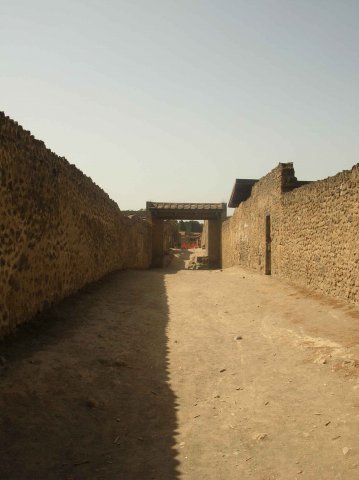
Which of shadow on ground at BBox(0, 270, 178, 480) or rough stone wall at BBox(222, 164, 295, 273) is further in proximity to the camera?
rough stone wall at BBox(222, 164, 295, 273)

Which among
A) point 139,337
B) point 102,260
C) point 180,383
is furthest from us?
point 102,260

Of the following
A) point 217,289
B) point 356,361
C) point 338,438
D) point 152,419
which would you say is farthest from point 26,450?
point 217,289

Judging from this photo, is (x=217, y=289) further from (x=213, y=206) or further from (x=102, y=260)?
(x=213, y=206)

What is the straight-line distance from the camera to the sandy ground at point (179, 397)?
10.1 feet

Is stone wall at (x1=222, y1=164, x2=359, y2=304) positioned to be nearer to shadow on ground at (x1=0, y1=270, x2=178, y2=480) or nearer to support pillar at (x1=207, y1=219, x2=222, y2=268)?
shadow on ground at (x1=0, y1=270, x2=178, y2=480)

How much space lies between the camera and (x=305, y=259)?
436 inches

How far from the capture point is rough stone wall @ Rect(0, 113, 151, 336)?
5.30m

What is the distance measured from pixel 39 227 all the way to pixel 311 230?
274 inches

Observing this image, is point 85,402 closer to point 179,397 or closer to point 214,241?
point 179,397

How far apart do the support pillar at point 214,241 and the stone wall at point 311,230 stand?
36.9ft

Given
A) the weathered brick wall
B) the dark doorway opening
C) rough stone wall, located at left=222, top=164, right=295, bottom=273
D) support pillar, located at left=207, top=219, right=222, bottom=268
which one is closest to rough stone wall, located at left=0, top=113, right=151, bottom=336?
the weathered brick wall

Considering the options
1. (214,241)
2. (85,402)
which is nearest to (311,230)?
(85,402)

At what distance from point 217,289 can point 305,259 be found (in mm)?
2500

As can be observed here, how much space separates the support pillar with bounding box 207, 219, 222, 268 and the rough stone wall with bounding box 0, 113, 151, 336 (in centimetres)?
1820
